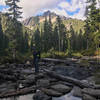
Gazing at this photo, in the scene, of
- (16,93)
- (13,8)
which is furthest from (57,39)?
(16,93)

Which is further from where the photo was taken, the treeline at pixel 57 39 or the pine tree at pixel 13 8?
the treeline at pixel 57 39

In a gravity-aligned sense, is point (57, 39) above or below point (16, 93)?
above

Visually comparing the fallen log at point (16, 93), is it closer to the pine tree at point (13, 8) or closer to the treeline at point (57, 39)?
the pine tree at point (13, 8)

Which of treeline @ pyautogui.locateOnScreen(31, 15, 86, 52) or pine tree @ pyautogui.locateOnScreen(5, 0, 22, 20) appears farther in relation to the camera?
treeline @ pyautogui.locateOnScreen(31, 15, 86, 52)

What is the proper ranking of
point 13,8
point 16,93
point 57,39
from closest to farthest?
point 16,93 < point 13,8 < point 57,39

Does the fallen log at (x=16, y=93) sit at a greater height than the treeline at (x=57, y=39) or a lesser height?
lesser

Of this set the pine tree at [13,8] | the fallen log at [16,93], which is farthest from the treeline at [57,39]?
the fallen log at [16,93]

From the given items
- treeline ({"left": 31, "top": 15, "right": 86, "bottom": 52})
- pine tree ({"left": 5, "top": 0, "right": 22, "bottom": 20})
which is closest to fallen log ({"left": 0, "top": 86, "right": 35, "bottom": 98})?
pine tree ({"left": 5, "top": 0, "right": 22, "bottom": 20})

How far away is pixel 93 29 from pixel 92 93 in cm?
2732

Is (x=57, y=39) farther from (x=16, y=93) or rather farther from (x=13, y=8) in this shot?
(x=16, y=93)

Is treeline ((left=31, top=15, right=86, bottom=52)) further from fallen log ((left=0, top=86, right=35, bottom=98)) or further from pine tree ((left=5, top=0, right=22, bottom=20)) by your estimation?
fallen log ((left=0, top=86, right=35, bottom=98))

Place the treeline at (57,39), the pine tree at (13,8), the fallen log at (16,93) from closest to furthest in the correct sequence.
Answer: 1. the fallen log at (16,93)
2. the pine tree at (13,8)
3. the treeline at (57,39)

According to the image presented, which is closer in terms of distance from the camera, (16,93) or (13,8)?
(16,93)

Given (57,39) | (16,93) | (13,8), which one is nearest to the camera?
(16,93)
